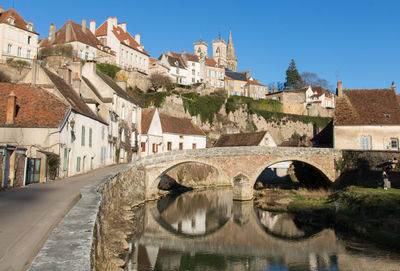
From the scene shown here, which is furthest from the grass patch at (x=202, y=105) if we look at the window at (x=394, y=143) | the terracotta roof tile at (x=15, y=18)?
the window at (x=394, y=143)

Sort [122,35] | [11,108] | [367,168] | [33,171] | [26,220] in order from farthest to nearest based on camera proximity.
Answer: [122,35]
[367,168]
[11,108]
[33,171]
[26,220]

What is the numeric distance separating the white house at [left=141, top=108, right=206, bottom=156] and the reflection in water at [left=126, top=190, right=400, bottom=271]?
11291 millimetres

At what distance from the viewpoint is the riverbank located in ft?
52.3

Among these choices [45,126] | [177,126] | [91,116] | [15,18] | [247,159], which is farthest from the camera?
[177,126]

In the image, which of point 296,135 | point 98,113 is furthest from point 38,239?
point 296,135

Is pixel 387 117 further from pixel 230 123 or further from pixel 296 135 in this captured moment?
pixel 296 135

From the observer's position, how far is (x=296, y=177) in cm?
3625

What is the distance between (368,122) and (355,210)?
10450mm

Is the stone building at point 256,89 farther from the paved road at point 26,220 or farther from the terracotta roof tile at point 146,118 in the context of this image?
the paved road at point 26,220

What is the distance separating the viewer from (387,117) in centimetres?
2694

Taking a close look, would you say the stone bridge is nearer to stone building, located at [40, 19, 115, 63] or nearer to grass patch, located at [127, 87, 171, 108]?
grass patch, located at [127, 87, 171, 108]

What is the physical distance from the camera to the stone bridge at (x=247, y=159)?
2616 centimetres

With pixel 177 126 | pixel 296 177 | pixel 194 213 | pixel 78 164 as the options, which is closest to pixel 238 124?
pixel 177 126

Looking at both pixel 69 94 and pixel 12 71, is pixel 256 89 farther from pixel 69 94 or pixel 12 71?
pixel 69 94
